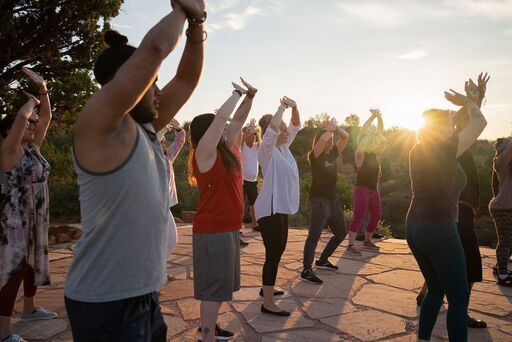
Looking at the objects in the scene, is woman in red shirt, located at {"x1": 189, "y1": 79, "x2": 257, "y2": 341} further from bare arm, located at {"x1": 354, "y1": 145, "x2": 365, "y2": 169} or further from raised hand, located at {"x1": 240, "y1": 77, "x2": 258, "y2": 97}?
bare arm, located at {"x1": 354, "y1": 145, "x2": 365, "y2": 169}

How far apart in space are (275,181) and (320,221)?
1.18 metres

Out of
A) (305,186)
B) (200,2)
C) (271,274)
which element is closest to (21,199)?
(271,274)

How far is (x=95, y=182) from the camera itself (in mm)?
1502

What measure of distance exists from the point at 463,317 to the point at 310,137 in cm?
3350

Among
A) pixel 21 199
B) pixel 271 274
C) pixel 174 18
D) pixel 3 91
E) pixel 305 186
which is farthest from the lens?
pixel 305 186

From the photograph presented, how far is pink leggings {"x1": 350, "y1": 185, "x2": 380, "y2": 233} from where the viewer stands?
7852mm

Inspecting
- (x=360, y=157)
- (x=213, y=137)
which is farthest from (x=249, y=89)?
(x=360, y=157)

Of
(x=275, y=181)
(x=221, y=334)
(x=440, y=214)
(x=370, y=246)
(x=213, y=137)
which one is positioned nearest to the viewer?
(x=213, y=137)

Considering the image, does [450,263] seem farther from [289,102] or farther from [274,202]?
[289,102]

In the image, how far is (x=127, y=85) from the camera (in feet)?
4.43

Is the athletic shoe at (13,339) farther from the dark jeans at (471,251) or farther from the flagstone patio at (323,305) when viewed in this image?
the dark jeans at (471,251)

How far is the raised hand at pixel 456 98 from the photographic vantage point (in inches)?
139

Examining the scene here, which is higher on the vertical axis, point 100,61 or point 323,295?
point 100,61

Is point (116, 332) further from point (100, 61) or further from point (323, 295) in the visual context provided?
point (323, 295)
